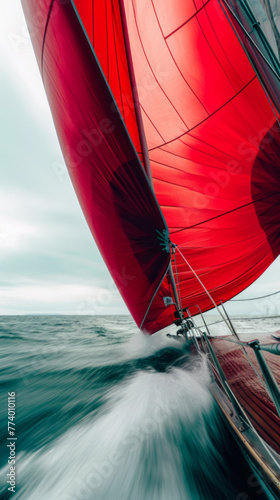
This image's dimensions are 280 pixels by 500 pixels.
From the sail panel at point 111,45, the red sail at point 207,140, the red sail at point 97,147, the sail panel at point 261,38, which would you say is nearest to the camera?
the sail panel at point 261,38

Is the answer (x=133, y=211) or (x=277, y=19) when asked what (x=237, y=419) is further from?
(x=277, y=19)

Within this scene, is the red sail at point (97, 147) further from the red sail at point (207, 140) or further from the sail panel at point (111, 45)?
the red sail at point (207, 140)

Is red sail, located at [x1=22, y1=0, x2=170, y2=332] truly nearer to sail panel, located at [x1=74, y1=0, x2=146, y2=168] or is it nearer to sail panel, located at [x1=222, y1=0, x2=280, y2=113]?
sail panel, located at [x1=74, y1=0, x2=146, y2=168]

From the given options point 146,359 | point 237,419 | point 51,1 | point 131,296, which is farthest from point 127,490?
point 51,1

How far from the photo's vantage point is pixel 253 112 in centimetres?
328

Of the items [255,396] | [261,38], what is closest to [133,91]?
[261,38]

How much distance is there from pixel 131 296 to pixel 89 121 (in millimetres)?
2872

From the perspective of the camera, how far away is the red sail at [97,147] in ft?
7.66

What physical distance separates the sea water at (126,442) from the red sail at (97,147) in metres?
1.47

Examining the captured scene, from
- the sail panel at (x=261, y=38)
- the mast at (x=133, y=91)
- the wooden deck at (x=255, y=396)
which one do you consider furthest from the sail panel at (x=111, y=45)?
the wooden deck at (x=255, y=396)

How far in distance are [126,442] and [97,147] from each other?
293 cm

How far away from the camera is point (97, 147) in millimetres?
2586

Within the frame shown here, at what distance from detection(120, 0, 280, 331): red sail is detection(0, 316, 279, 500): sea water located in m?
1.78

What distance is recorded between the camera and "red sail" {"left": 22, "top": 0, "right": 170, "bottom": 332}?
2336 millimetres
